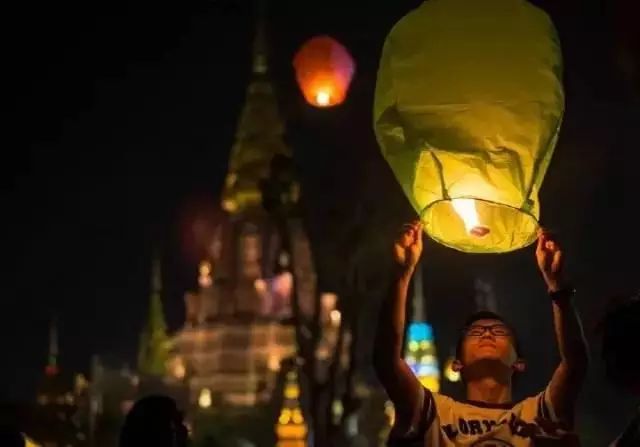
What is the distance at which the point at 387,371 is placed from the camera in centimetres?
353

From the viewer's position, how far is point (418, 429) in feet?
11.5

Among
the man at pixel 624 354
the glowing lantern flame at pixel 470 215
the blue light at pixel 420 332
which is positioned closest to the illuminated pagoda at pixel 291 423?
the blue light at pixel 420 332

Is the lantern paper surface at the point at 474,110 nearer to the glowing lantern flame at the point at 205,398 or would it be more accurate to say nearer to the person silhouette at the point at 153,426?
the person silhouette at the point at 153,426

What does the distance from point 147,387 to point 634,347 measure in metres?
31.6

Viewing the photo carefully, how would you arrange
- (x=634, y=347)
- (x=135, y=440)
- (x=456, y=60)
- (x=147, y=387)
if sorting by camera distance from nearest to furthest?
(x=634, y=347), (x=135, y=440), (x=456, y=60), (x=147, y=387)

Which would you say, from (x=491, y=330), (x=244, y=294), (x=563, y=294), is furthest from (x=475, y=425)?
(x=244, y=294)

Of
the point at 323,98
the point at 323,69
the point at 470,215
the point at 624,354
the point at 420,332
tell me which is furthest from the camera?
the point at 420,332

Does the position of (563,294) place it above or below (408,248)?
below

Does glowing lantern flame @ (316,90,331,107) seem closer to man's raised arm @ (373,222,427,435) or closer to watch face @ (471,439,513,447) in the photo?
man's raised arm @ (373,222,427,435)

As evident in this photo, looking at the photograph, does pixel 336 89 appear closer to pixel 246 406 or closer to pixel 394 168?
pixel 394 168

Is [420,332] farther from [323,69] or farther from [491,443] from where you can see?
[491,443]

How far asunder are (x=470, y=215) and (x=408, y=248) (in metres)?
0.26

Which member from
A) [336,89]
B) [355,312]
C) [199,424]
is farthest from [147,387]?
[336,89]

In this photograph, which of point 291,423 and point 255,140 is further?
point 255,140
